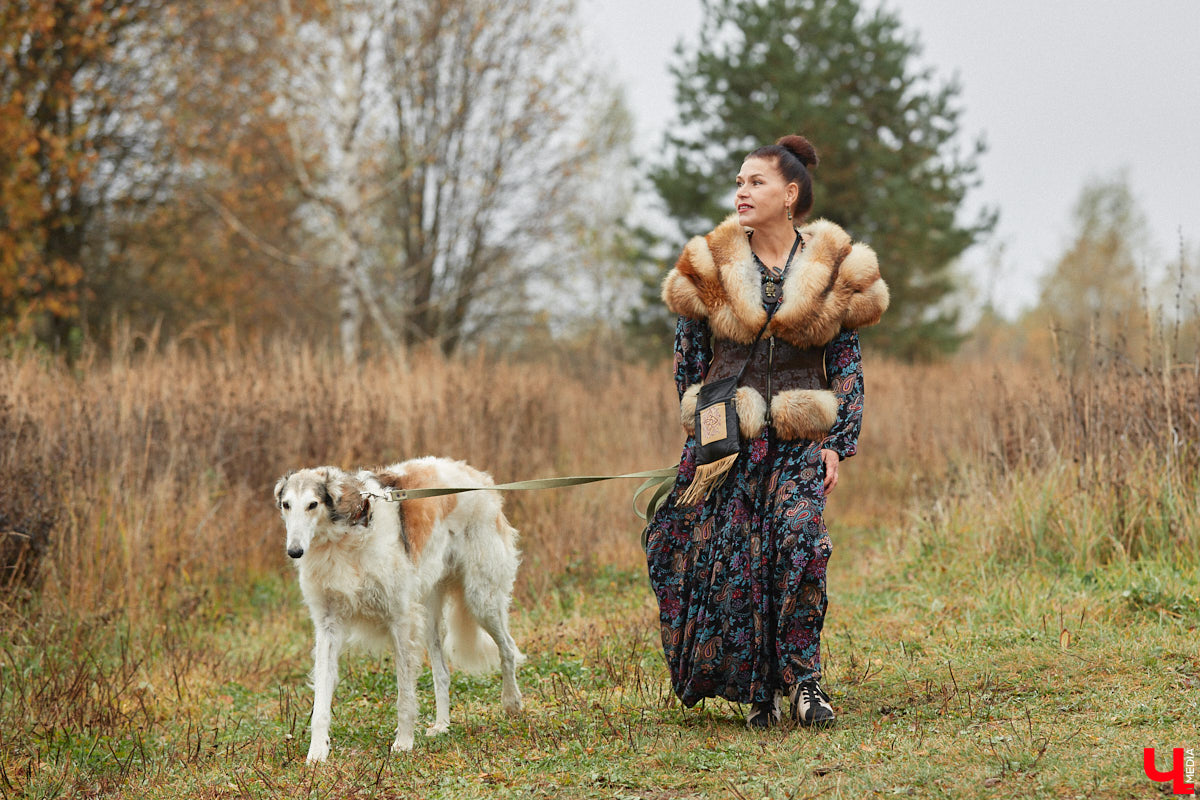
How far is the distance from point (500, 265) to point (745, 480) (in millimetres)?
14594

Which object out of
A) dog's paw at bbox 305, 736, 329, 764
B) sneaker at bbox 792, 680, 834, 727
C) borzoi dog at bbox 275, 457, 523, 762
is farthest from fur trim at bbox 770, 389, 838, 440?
dog's paw at bbox 305, 736, 329, 764

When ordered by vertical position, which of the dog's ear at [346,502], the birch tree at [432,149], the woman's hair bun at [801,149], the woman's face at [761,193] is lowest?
the dog's ear at [346,502]

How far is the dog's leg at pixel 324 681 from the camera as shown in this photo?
13.5 ft

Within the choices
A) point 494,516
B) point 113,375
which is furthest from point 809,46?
point 494,516

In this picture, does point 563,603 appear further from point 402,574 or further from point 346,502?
point 346,502

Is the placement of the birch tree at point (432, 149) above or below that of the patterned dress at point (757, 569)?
above

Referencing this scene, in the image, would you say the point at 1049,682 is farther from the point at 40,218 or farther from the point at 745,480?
the point at 40,218

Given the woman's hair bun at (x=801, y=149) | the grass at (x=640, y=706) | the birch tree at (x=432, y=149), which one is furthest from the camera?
the birch tree at (x=432, y=149)

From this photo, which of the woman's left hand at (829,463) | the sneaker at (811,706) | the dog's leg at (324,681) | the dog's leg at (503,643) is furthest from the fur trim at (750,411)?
the dog's leg at (324,681)

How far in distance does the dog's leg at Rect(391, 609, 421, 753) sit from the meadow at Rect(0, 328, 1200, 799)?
0.11 meters

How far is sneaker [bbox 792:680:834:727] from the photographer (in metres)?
3.92

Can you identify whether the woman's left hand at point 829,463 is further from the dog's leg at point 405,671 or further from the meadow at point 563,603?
the dog's leg at point 405,671

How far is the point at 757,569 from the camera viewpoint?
13.2ft

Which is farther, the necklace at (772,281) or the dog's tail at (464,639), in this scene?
the dog's tail at (464,639)
